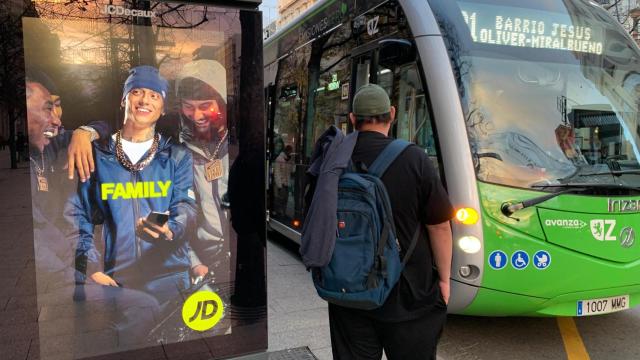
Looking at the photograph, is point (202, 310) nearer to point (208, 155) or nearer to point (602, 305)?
point (208, 155)

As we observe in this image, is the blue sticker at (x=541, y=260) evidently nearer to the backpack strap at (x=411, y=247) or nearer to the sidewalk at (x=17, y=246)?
the backpack strap at (x=411, y=247)

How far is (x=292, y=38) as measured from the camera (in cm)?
747

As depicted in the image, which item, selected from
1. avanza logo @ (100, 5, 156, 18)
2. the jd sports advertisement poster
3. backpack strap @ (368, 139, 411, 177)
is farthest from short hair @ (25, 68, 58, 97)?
backpack strap @ (368, 139, 411, 177)

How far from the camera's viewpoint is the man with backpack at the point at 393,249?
2256 mm

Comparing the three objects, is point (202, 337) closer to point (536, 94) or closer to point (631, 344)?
point (536, 94)

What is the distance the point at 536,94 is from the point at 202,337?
10.3 ft

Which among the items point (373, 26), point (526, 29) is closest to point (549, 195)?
point (526, 29)

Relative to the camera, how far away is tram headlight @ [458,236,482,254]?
377 cm

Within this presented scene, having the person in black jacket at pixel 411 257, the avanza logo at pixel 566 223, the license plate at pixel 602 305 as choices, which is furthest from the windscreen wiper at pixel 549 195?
the person in black jacket at pixel 411 257

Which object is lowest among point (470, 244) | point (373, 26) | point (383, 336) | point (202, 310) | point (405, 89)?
point (202, 310)

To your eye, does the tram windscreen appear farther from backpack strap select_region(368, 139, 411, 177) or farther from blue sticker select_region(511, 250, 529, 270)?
backpack strap select_region(368, 139, 411, 177)

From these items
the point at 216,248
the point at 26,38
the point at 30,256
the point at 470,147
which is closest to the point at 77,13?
the point at 26,38

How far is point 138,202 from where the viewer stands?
9.56 ft

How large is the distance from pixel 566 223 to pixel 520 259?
46 cm
